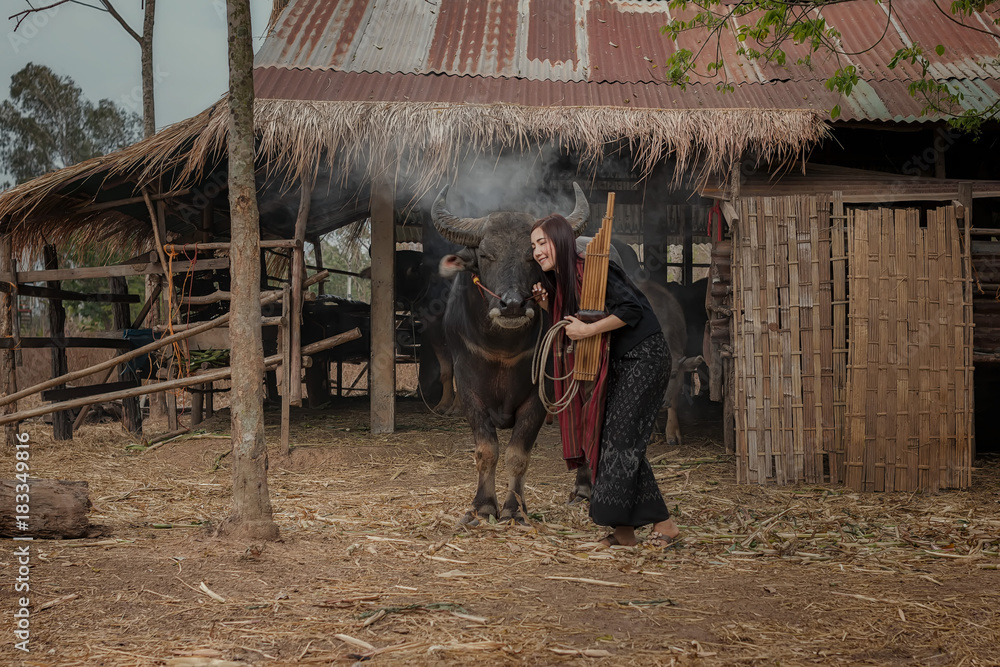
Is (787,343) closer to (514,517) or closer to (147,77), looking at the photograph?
(514,517)

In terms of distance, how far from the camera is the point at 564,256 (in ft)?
13.3

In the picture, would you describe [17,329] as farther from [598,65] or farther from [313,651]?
[313,651]

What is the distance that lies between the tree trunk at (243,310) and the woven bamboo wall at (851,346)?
3.63 m

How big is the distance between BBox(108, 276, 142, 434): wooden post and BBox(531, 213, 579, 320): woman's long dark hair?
6417 millimetres

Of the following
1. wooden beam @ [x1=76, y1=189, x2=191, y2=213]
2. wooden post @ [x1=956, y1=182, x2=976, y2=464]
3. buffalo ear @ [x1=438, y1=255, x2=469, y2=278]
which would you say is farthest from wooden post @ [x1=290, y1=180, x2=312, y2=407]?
wooden post @ [x1=956, y1=182, x2=976, y2=464]

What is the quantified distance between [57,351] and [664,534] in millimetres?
7230

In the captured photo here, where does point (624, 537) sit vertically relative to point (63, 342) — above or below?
below

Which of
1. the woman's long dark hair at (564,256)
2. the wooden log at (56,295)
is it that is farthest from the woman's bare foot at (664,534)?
the wooden log at (56,295)

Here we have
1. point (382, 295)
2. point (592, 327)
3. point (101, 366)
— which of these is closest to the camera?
point (592, 327)

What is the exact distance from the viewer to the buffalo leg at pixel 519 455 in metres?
4.86

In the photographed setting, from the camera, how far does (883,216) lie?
237 inches

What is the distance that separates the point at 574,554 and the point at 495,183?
5.16 m

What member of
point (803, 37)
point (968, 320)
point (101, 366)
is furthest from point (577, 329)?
point (968, 320)

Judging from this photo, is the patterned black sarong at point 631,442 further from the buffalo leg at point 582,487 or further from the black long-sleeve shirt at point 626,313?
the buffalo leg at point 582,487
